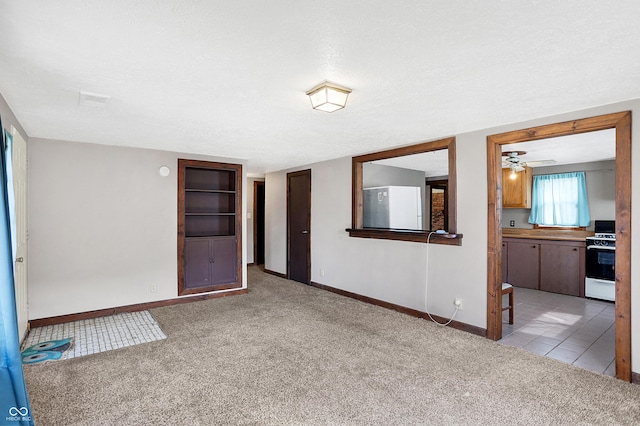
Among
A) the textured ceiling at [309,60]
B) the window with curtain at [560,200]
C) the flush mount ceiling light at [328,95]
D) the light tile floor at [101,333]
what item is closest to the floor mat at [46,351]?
the light tile floor at [101,333]

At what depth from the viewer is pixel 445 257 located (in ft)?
12.7

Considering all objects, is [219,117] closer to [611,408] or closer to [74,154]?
[74,154]

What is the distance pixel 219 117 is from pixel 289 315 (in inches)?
98.5

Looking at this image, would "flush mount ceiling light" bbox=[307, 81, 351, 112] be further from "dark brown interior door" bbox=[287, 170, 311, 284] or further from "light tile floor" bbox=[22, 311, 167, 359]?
"dark brown interior door" bbox=[287, 170, 311, 284]

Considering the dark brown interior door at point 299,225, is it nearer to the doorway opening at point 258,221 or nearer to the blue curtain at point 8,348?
the doorway opening at point 258,221

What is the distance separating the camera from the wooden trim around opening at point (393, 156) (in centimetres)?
380

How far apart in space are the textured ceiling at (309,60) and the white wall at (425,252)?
0.45 m

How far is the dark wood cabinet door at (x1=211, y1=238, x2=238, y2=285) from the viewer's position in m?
5.19

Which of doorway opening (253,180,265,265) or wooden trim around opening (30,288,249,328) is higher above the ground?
doorway opening (253,180,265,265)

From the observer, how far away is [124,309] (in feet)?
14.5

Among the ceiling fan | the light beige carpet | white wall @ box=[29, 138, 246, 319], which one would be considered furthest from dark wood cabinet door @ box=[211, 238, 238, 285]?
the ceiling fan

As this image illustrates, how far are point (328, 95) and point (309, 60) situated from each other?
1.34 ft

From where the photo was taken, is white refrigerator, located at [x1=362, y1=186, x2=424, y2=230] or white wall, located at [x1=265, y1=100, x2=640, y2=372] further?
white refrigerator, located at [x1=362, y1=186, x2=424, y2=230]

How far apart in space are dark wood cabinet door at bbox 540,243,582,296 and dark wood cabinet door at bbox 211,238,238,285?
5.02 meters
